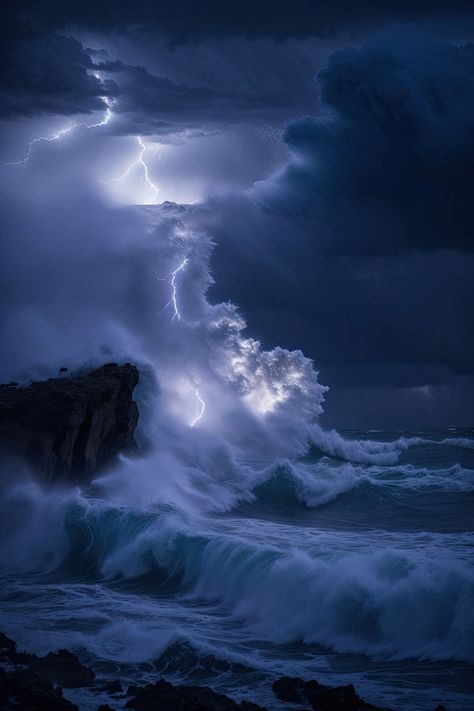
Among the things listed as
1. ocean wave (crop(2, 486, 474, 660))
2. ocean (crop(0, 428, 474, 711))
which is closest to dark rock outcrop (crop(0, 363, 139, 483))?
ocean (crop(0, 428, 474, 711))

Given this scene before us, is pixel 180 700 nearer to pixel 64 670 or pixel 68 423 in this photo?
pixel 64 670

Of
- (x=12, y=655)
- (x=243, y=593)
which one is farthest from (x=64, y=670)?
(x=243, y=593)

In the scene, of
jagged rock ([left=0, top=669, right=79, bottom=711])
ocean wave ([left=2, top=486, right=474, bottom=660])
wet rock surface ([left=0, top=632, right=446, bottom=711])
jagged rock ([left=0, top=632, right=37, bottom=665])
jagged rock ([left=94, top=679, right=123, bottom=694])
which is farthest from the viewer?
ocean wave ([left=2, top=486, right=474, bottom=660])

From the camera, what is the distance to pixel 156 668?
39.4ft

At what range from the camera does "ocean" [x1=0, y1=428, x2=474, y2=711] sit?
1195 cm

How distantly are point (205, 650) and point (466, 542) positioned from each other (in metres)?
10.0

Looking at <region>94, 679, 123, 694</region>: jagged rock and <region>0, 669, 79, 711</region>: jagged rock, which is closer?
<region>0, 669, 79, 711</region>: jagged rock

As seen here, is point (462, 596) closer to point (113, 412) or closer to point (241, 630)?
point (241, 630)

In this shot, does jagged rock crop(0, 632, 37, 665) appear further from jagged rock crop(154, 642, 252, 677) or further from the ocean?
jagged rock crop(154, 642, 252, 677)

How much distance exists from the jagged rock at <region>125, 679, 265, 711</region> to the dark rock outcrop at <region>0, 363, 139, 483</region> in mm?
12361

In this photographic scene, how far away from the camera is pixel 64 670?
11367 millimetres

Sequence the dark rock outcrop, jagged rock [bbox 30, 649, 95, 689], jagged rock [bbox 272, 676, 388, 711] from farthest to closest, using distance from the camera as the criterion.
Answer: the dark rock outcrop < jagged rock [bbox 30, 649, 95, 689] < jagged rock [bbox 272, 676, 388, 711]

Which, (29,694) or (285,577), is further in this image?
(285,577)

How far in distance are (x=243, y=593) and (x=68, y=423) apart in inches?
343
